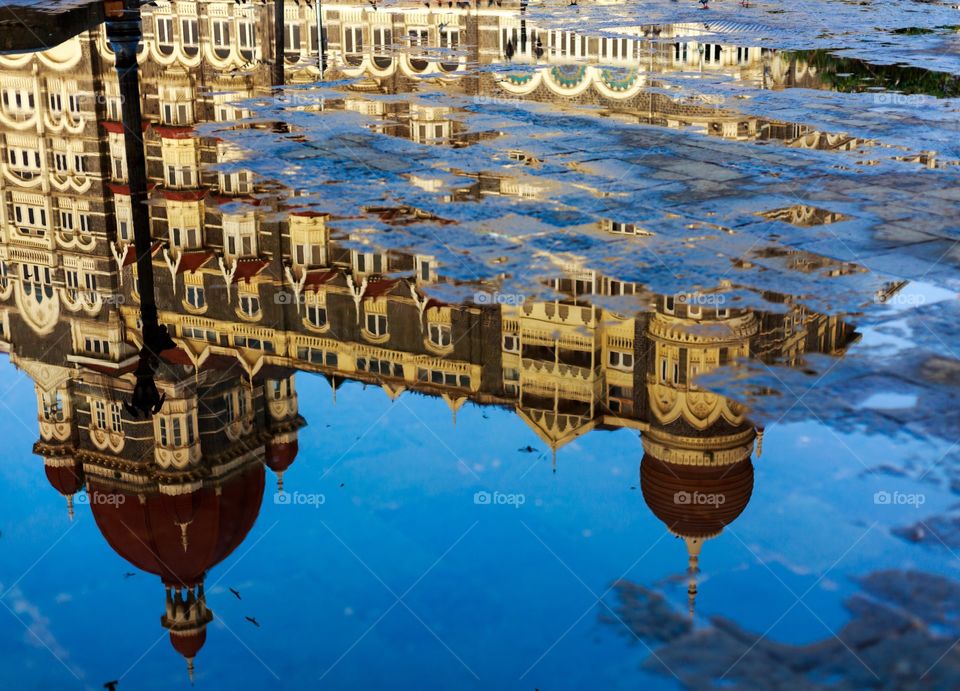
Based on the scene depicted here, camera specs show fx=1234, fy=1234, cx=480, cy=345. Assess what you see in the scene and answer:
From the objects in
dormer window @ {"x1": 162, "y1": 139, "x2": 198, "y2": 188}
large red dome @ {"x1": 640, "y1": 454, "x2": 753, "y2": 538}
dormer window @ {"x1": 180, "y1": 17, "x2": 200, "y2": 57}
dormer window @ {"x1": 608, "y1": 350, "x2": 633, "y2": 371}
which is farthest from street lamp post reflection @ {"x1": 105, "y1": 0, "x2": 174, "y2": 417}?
dormer window @ {"x1": 180, "y1": 17, "x2": 200, "y2": 57}

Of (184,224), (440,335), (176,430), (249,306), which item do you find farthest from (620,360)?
(184,224)

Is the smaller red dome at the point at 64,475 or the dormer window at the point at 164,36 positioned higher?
the dormer window at the point at 164,36

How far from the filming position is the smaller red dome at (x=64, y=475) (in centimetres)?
756

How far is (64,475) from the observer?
7652 mm

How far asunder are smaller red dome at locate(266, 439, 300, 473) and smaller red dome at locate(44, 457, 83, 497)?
1143 mm

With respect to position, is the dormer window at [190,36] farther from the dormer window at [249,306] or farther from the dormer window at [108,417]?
the dormer window at [108,417]

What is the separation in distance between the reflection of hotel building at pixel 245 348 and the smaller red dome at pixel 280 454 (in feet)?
0.04

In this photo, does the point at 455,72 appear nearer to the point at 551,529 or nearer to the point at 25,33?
the point at 25,33

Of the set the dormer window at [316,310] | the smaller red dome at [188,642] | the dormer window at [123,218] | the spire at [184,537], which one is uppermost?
the dormer window at [123,218]

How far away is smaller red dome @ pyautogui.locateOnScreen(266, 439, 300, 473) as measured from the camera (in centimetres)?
764

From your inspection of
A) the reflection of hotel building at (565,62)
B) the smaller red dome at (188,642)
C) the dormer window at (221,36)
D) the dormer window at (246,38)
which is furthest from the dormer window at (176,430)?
the dormer window at (221,36)

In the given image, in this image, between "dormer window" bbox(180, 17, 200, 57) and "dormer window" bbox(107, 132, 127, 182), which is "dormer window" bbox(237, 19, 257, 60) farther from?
"dormer window" bbox(107, 132, 127, 182)

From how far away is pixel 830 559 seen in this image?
263 inches

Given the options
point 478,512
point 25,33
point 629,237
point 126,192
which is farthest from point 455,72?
point 478,512
